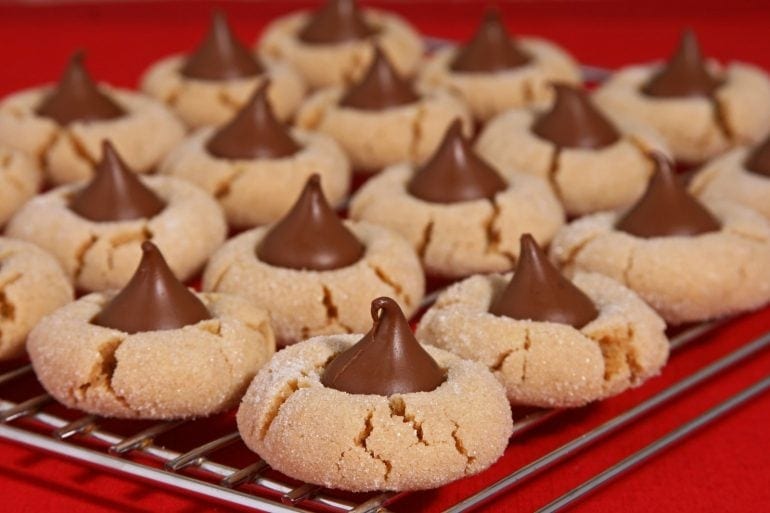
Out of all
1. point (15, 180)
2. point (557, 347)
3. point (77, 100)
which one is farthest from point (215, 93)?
point (557, 347)

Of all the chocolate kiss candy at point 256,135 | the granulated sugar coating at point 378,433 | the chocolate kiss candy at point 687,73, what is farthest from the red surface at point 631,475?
Answer: the chocolate kiss candy at point 256,135

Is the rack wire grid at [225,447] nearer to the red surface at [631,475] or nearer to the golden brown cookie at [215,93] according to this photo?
the red surface at [631,475]

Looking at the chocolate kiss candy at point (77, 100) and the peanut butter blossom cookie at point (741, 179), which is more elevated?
the chocolate kiss candy at point (77, 100)

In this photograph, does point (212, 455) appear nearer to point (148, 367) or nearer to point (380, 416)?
point (148, 367)

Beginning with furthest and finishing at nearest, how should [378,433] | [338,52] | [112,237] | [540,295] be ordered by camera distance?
[338,52] < [112,237] < [540,295] < [378,433]

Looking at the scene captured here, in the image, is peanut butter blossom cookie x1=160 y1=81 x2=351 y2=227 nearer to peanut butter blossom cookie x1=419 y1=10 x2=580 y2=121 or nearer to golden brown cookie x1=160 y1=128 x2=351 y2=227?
golden brown cookie x1=160 y1=128 x2=351 y2=227

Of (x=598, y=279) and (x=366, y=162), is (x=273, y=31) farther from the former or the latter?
(x=598, y=279)

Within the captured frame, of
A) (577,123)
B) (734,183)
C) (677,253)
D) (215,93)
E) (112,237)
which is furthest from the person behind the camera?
(215,93)
